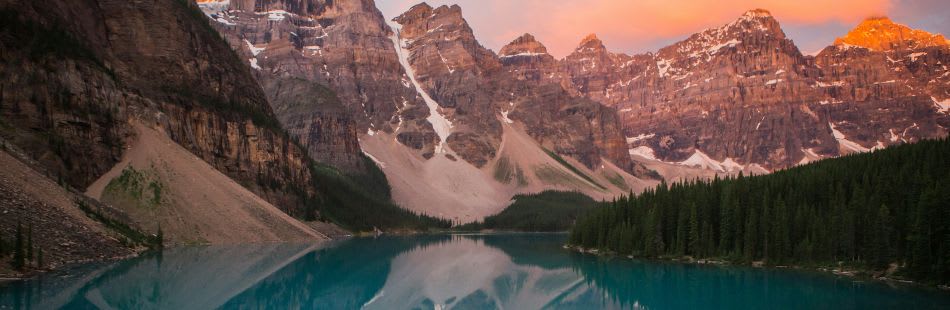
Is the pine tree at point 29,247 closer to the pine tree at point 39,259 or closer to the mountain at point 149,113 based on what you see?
the pine tree at point 39,259

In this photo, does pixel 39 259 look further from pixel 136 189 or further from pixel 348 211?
pixel 348 211

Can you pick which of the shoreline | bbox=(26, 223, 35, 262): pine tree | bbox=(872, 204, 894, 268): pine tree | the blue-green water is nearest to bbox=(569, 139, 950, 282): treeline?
bbox=(872, 204, 894, 268): pine tree

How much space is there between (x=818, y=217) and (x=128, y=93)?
79457 millimetres

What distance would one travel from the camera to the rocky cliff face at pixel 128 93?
272 ft

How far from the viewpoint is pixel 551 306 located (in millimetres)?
49312

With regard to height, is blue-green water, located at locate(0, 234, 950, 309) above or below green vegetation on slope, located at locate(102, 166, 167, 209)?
below

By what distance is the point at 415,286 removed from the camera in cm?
5866

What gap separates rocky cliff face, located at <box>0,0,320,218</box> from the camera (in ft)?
272

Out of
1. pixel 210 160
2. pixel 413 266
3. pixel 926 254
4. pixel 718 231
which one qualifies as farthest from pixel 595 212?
pixel 926 254

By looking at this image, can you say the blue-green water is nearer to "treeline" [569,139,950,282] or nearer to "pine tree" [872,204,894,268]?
"pine tree" [872,204,894,268]

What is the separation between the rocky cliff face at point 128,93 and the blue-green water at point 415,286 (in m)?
22.0

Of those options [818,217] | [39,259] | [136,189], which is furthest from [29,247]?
[818,217]

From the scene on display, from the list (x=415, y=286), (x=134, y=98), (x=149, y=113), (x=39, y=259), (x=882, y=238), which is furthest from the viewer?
(x=149, y=113)

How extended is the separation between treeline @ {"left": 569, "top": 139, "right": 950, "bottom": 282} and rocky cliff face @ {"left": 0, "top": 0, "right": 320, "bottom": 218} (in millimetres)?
A: 57526
